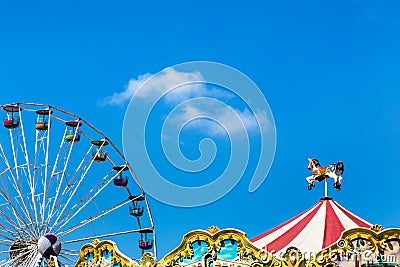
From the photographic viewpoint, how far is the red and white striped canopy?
11.3m

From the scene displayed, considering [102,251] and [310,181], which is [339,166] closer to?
[310,181]

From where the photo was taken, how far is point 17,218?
745 inches

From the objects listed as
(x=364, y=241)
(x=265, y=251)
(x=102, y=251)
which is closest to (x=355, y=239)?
(x=364, y=241)

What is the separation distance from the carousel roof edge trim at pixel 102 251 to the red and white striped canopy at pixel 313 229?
2.26m

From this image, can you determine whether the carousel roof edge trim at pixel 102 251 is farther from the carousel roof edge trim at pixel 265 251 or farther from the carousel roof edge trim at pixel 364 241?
the carousel roof edge trim at pixel 364 241

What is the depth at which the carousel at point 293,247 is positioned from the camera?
32.8 ft

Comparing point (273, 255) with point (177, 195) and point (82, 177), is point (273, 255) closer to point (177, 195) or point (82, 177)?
point (177, 195)

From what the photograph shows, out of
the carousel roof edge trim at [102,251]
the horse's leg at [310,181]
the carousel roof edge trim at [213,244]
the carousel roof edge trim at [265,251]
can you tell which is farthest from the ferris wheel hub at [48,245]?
the carousel roof edge trim at [213,244]

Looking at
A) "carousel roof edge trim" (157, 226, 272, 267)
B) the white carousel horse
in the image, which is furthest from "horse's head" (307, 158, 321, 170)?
"carousel roof edge trim" (157, 226, 272, 267)

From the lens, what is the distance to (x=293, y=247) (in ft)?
33.6

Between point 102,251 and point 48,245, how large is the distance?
7.44 metres

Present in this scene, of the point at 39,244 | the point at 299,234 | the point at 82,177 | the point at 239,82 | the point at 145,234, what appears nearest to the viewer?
the point at 299,234

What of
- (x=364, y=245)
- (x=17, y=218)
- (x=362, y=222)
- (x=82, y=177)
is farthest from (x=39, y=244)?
(x=364, y=245)

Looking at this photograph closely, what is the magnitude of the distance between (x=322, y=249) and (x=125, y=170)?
12343mm
